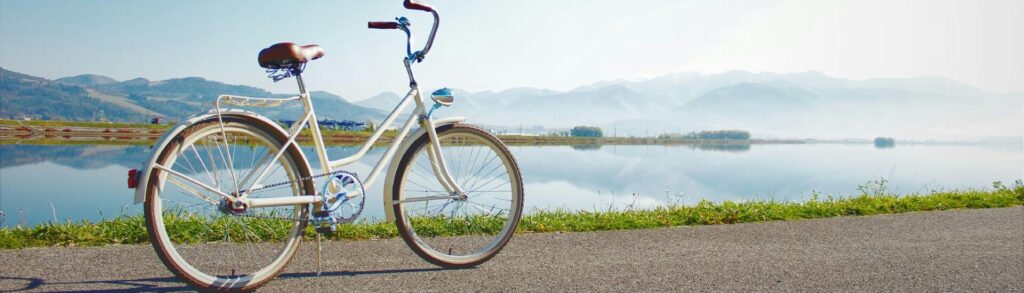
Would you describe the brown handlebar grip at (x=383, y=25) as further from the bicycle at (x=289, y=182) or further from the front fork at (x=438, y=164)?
the front fork at (x=438, y=164)

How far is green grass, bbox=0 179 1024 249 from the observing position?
4.56 meters

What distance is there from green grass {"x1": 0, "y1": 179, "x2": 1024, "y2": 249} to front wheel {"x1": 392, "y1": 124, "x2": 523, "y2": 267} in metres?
0.81

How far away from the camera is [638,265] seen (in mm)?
3955

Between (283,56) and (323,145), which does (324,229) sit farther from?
(283,56)

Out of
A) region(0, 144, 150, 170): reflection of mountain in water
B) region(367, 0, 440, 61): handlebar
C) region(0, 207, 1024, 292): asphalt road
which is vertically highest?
region(367, 0, 440, 61): handlebar

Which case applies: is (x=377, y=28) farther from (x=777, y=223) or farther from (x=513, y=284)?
(x=777, y=223)

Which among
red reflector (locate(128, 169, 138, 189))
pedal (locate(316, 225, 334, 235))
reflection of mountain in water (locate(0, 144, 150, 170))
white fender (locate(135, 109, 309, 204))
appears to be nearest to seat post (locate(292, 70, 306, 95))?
white fender (locate(135, 109, 309, 204))

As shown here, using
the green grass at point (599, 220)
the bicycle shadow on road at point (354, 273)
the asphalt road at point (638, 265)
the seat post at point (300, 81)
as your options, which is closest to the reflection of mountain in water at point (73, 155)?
the green grass at point (599, 220)

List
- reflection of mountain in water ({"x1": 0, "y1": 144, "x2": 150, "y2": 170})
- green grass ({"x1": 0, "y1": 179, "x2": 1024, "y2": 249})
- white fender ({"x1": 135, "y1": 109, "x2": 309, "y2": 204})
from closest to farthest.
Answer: white fender ({"x1": 135, "y1": 109, "x2": 309, "y2": 204}), green grass ({"x1": 0, "y1": 179, "x2": 1024, "y2": 249}), reflection of mountain in water ({"x1": 0, "y1": 144, "x2": 150, "y2": 170})

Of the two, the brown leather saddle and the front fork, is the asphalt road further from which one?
the brown leather saddle

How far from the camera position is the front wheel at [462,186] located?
392 cm

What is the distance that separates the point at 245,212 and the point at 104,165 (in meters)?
44.0

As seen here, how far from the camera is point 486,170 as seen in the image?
14.0 ft

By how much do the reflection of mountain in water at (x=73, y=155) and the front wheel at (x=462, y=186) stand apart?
41124 millimetres
